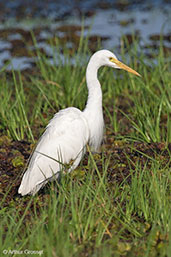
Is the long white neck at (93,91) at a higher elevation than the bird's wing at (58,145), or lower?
higher

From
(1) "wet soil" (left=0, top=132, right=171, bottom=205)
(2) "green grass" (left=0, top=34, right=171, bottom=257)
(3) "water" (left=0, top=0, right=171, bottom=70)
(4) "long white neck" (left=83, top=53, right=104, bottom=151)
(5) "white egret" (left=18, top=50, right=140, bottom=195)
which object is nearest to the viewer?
(2) "green grass" (left=0, top=34, right=171, bottom=257)

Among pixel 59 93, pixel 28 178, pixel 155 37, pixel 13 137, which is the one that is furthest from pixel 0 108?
pixel 155 37

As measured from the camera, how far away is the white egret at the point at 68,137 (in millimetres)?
4449

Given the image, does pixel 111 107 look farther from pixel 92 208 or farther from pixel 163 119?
pixel 92 208

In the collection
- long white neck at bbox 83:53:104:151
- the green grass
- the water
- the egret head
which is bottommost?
the water

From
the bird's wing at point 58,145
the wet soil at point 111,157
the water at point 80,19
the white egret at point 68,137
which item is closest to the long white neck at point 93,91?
the white egret at point 68,137

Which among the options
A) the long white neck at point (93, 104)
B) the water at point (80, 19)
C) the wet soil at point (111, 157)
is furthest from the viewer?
the water at point (80, 19)

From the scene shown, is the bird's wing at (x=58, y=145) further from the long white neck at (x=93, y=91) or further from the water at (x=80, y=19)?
the water at (x=80, y=19)

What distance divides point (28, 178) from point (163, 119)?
233cm

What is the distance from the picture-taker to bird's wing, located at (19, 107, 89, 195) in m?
4.47

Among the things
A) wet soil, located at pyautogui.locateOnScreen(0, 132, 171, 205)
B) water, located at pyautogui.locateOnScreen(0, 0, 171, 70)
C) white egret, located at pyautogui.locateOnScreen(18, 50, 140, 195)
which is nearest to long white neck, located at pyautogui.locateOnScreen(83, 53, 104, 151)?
white egret, located at pyautogui.locateOnScreen(18, 50, 140, 195)

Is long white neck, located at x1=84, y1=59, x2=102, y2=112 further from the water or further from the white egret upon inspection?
the water

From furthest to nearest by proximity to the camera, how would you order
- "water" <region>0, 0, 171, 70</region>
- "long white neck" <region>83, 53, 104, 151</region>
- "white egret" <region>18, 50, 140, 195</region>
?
"water" <region>0, 0, 171, 70</region>
"long white neck" <region>83, 53, 104, 151</region>
"white egret" <region>18, 50, 140, 195</region>

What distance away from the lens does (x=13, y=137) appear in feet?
19.0
